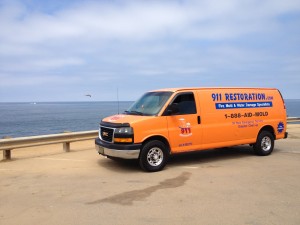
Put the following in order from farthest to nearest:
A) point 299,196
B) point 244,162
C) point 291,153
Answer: point 291,153 → point 244,162 → point 299,196

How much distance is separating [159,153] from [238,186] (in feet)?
7.45

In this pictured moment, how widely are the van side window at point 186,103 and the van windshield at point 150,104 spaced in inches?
11.8

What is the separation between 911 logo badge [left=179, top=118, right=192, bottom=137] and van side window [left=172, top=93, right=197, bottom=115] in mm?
235

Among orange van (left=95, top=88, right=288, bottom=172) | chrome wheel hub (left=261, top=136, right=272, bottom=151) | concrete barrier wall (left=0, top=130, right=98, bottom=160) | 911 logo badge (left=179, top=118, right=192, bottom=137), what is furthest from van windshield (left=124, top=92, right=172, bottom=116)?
chrome wheel hub (left=261, top=136, right=272, bottom=151)

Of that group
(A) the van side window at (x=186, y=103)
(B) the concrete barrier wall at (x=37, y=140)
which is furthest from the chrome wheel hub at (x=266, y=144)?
(B) the concrete barrier wall at (x=37, y=140)

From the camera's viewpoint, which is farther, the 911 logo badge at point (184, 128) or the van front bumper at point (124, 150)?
the 911 logo badge at point (184, 128)

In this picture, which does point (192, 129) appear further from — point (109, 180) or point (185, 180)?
point (109, 180)

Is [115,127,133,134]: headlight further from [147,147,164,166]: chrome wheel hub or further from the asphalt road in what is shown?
the asphalt road

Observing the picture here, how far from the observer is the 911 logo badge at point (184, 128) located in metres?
9.05

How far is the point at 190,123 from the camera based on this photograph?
920 cm

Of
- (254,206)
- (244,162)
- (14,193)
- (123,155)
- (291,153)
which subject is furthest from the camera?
(291,153)

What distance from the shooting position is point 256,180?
298 inches

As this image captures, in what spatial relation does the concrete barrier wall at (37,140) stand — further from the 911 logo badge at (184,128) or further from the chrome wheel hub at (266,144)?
the chrome wheel hub at (266,144)

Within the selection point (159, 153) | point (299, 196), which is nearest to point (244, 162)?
point (159, 153)
